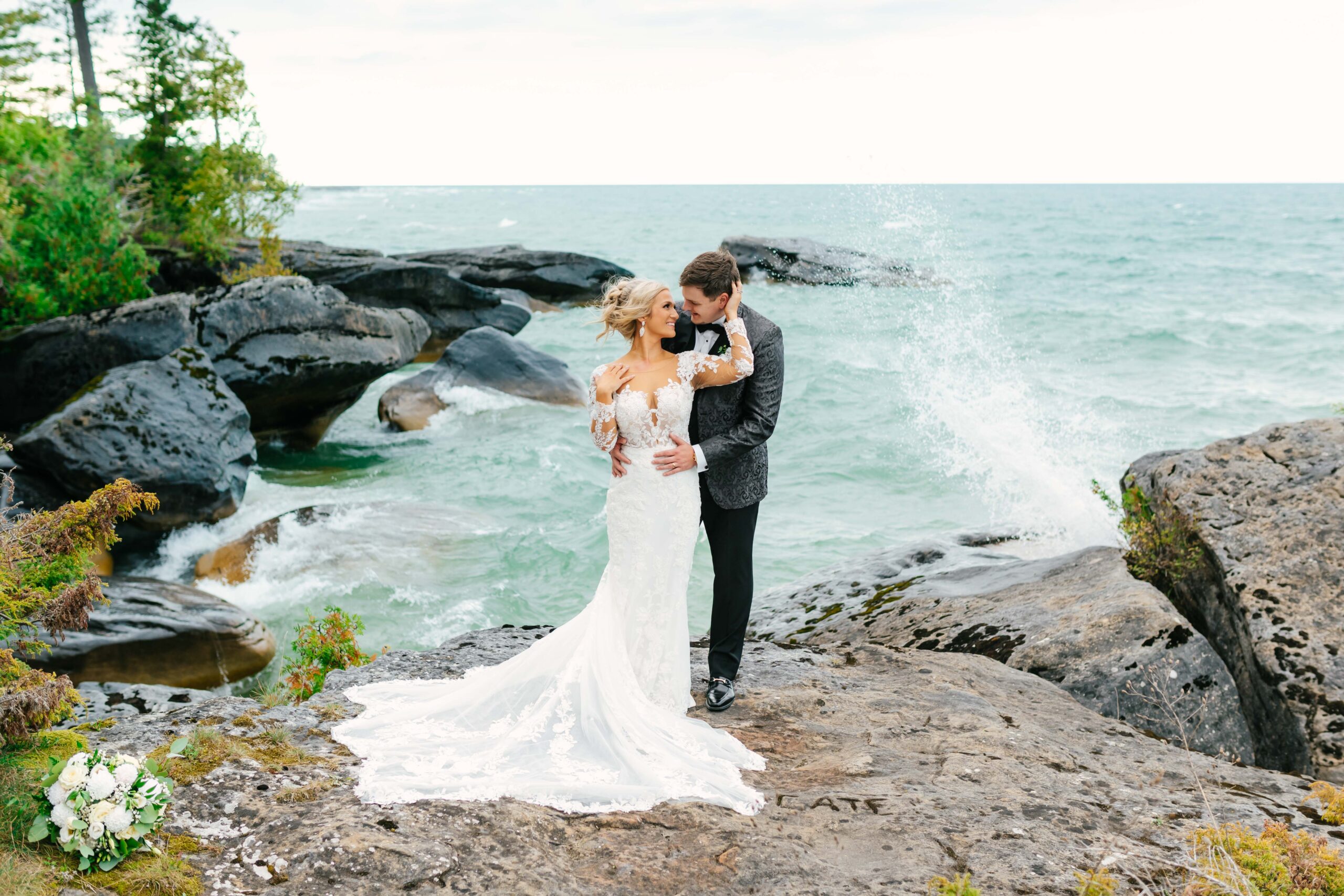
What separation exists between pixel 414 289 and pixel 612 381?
23456 mm

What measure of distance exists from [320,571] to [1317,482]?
35.8ft

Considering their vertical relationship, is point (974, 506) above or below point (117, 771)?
below

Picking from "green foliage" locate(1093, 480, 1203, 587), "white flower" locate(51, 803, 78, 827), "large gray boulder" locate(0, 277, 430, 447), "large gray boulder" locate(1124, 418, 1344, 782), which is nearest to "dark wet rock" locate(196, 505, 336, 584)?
"large gray boulder" locate(0, 277, 430, 447)

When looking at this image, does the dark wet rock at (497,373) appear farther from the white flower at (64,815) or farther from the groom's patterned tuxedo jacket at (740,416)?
the white flower at (64,815)

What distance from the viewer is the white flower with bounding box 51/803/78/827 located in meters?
3.43

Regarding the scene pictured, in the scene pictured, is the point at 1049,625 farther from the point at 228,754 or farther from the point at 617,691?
the point at 228,754

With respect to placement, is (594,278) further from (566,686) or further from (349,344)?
(566,686)

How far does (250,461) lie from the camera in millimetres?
14320

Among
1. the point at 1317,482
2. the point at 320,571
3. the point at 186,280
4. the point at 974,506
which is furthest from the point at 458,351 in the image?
the point at 1317,482

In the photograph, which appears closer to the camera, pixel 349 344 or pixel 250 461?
pixel 250 461

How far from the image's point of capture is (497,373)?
72.7ft

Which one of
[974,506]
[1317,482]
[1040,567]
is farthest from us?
[974,506]

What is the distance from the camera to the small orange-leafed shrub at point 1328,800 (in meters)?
4.33

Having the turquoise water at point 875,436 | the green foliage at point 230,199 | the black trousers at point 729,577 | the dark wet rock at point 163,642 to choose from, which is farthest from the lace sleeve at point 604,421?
the green foliage at point 230,199
